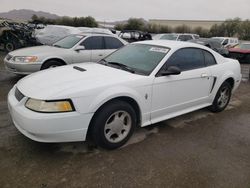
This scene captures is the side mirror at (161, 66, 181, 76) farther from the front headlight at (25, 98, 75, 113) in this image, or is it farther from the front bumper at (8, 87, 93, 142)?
the front headlight at (25, 98, 75, 113)

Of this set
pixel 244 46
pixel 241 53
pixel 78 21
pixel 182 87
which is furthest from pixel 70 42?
pixel 78 21

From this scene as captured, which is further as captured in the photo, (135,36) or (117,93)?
(135,36)

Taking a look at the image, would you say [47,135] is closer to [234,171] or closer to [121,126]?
[121,126]

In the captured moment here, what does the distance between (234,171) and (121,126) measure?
158 centimetres

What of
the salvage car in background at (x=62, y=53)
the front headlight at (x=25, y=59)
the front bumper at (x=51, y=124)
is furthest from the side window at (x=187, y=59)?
the front headlight at (x=25, y=59)

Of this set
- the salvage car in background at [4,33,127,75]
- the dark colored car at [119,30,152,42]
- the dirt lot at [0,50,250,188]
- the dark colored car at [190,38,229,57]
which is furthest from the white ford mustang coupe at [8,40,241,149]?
the dark colored car at [119,30,152,42]

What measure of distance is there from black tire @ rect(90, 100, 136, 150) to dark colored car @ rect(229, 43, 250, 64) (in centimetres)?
1336

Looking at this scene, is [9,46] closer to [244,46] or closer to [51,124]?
[51,124]

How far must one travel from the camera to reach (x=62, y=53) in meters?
6.61

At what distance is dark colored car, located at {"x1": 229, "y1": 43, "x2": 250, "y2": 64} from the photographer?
46.8 feet

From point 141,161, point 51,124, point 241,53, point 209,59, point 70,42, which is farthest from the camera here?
point 241,53

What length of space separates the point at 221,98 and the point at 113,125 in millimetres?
2847

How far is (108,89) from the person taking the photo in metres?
3.05

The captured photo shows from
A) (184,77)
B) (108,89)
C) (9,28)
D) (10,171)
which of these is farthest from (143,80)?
(9,28)
